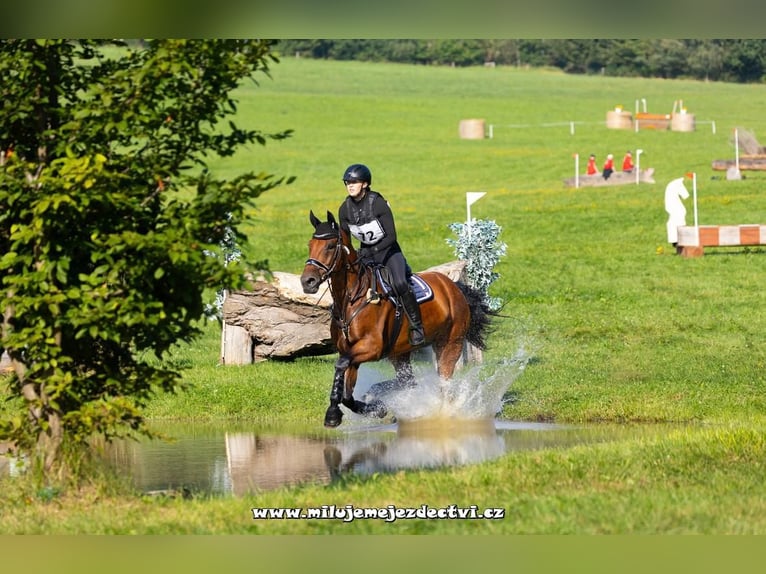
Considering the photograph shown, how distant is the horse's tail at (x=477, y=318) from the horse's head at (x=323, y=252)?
350 cm

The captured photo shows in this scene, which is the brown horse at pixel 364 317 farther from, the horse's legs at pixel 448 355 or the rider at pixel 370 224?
the rider at pixel 370 224

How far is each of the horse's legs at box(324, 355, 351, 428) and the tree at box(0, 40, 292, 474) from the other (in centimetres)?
370

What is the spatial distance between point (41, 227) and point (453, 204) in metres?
32.8

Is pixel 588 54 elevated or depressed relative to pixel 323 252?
elevated

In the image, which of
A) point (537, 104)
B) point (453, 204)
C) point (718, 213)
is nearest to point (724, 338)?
point (718, 213)

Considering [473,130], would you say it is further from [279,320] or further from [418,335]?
[418,335]

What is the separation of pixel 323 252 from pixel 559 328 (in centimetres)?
948

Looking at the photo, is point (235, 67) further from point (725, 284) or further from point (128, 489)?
point (725, 284)

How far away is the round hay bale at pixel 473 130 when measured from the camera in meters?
60.8

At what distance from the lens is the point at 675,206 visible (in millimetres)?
29750

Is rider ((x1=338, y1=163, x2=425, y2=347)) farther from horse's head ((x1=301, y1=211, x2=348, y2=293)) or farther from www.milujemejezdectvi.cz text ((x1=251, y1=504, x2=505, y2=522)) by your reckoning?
www.milujemejezdectvi.cz text ((x1=251, y1=504, x2=505, y2=522))

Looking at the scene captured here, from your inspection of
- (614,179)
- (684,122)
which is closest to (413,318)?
(614,179)

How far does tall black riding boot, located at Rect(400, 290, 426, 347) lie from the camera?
1560 centimetres

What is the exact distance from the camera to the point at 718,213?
36.8m
